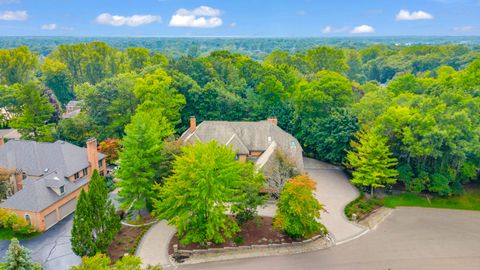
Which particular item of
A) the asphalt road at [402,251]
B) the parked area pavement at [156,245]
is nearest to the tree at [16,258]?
the parked area pavement at [156,245]

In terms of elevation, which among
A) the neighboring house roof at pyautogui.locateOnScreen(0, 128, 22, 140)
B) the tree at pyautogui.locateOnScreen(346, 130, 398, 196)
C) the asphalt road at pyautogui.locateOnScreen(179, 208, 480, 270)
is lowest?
the asphalt road at pyautogui.locateOnScreen(179, 208, 480, 270)

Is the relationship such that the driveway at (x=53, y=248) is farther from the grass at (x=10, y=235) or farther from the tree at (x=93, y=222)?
the tree at (x=93, y=222)

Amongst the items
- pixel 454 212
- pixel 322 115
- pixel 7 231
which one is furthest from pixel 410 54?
pixel 7 231

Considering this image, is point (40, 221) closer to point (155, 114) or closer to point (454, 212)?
point (155, 114)

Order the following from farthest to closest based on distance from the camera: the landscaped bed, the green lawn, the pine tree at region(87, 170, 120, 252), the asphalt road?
the green lawn
the landscaped bed
the asphalt road
the pine tree at region(87, 170, 120, 252)

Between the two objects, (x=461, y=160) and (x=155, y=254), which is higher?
(x=461, y=160)

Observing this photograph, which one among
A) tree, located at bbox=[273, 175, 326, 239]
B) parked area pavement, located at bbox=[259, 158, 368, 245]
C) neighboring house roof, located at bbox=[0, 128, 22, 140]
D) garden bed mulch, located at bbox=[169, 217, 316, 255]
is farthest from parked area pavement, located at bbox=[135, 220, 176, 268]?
neighboring house roof, located at bbox=[0, 128, 22, 140]

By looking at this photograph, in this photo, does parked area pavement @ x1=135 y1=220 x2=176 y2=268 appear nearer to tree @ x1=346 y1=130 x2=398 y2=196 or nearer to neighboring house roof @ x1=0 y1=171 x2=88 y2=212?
neighboring house roof @ x1=0 y1=171 x2=88 y2=212

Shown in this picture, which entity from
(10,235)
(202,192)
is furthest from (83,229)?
(10,235)
